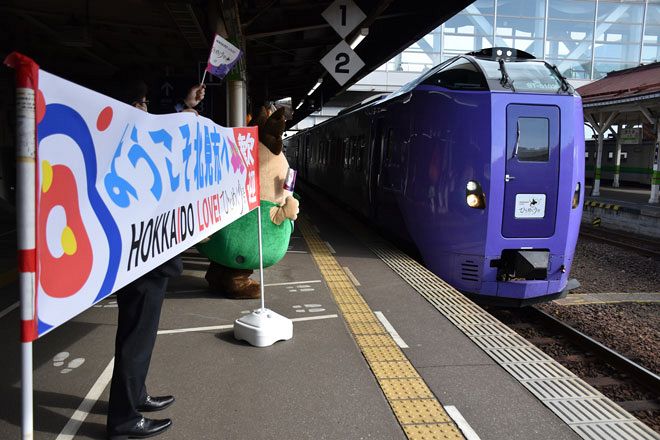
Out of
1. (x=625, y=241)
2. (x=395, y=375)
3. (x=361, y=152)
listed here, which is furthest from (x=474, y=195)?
(x=625, y=241)

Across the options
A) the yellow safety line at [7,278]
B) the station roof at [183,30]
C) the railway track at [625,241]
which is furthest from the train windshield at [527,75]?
the railway track at [625,241]

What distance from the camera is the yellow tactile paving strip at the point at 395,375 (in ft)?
8.67

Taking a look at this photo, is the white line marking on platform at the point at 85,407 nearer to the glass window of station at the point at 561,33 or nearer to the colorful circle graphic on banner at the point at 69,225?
the colorful circle graphic on banner at the point at 69,225

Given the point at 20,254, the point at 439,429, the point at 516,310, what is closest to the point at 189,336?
the point at 439,429

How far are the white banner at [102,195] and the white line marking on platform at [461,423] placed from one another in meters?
1.71

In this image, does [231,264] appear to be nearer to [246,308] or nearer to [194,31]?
[246,308]

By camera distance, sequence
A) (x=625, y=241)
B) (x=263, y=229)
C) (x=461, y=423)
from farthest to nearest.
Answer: (x=625, y=241), (x=263, y=229), (x=461, y=423)

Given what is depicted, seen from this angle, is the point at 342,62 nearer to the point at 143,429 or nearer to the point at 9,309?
the point at 9,309

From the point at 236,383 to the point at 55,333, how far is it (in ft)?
5.71

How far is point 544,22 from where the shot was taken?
3394cm

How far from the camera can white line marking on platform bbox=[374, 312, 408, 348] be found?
A: 12.5 ft

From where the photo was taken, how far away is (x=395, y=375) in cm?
325

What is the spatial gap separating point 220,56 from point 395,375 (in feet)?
11.8

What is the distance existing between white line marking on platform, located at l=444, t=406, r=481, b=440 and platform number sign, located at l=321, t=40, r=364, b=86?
738 cm
